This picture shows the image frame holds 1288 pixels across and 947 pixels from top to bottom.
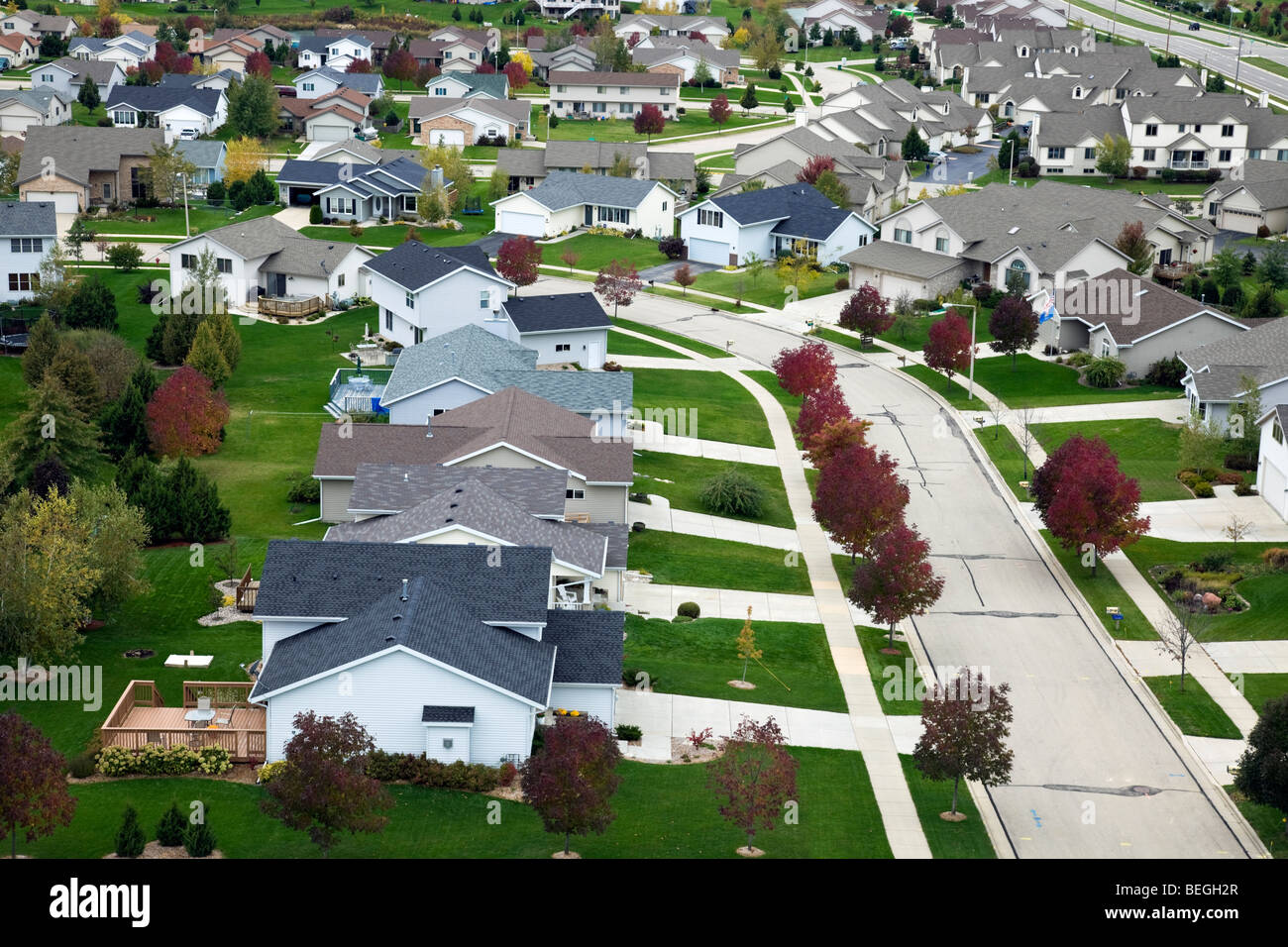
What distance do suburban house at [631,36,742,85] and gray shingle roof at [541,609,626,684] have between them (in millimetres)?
133141

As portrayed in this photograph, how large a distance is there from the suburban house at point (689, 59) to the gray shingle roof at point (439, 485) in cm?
12223

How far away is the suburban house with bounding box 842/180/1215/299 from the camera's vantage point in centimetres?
9762

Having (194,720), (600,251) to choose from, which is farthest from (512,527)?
(600,251)

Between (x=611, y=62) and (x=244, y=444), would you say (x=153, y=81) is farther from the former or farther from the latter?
(x=244, y=444)

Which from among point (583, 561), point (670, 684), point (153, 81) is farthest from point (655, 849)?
point (153, 81)

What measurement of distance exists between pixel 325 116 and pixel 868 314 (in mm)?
73495

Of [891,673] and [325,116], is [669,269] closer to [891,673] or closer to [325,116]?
→ [325,116]

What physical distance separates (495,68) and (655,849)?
149508mm

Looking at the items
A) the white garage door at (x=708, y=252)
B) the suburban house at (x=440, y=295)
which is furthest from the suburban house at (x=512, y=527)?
the white garage door at (x=708, y=252)

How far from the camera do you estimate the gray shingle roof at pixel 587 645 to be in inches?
1801

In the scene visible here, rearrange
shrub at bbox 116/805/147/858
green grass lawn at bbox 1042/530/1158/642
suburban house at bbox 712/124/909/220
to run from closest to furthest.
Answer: shrub at bbox 116/805/147/858, green grass lawn at bbox 1042/530/1158/642, suburban house at bbox 712/124/909/220

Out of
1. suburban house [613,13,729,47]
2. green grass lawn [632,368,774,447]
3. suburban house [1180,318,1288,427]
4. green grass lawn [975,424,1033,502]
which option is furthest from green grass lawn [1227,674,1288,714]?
suburban house [613,13,729,47]

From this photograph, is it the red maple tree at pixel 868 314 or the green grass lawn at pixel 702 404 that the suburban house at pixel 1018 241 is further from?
the green grass lawn at pixel 702 404

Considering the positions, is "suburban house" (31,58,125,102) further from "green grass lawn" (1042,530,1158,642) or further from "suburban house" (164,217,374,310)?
"green grass lawn" (1042,530,1158,642)
